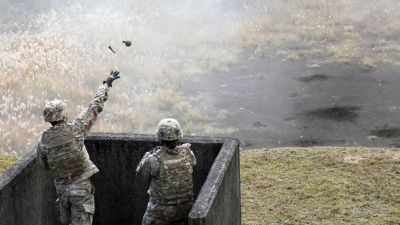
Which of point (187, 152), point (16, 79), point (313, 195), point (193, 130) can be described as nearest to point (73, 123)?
point (187, 152)

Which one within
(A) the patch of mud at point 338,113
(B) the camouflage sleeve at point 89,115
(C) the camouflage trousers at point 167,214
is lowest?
(C) the camouflage trousers at point 167,214

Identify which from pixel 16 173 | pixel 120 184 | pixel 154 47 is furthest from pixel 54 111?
pixel 154 47

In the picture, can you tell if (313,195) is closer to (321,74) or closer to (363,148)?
(363,148)

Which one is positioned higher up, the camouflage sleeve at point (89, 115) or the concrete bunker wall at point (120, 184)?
the camouflage sleeve at point (89, 115)

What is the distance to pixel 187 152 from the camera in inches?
256

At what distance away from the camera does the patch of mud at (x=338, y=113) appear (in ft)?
45.7

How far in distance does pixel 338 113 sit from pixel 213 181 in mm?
8203

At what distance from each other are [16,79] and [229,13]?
343 inches

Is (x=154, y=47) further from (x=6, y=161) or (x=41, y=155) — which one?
(x=41, y=155)

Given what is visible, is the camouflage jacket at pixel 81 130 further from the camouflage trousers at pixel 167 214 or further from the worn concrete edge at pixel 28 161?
the camouflage trousers at pixel 167 214

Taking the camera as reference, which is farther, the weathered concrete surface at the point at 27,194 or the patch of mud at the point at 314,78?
the patch of mud at the point at 314,78

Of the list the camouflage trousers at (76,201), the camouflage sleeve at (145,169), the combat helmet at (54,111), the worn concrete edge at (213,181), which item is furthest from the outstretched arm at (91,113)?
the worn concrete edge at (213,181)

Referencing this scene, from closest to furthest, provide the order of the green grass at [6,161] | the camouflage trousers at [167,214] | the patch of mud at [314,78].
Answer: the camouflage trousers at [167,214]
the green grass at [6,161]
the patch of mud at [314,78]

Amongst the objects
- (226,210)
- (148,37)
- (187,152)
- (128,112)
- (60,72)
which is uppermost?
(148,37)
